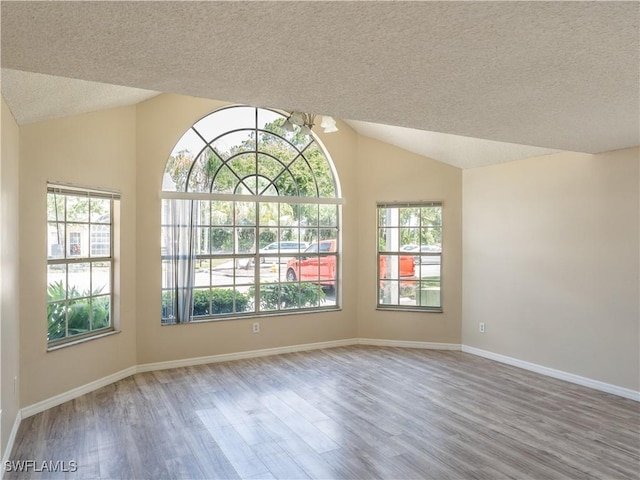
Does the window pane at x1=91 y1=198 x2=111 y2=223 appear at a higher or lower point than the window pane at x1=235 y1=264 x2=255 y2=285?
higher

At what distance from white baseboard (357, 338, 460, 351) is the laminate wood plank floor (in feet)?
2.93

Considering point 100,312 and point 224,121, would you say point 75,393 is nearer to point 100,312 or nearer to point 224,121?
point 100,312

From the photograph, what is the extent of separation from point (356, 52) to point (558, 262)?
149 inches

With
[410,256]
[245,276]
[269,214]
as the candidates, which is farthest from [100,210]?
[410,256]

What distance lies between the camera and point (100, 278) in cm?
460

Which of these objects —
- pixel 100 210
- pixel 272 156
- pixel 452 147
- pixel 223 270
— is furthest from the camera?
pixel 272 156

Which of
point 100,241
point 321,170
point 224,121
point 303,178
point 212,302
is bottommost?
point 212,302

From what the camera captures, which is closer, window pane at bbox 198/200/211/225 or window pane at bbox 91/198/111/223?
window pane at bbox 91/198/111/223

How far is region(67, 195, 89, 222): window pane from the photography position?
4.21 meters

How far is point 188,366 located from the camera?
521cm

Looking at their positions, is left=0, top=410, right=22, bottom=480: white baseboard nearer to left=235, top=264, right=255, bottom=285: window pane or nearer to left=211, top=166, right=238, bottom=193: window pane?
left=235, top=264, right=255, bottom=285: window pane

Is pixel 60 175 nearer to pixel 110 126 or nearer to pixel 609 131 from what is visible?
pixel 110 126

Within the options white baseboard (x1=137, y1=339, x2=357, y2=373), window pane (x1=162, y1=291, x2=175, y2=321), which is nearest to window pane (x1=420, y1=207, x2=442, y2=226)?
white baseboard (x1=137, y1=339, x2=357, y2=373)

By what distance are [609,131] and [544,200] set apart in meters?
1.45
